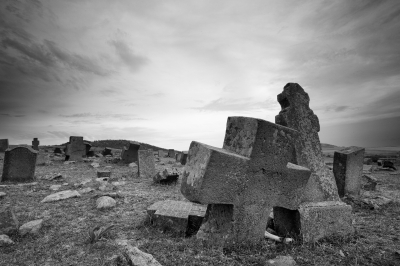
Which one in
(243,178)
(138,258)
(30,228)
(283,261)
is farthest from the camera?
(30,228)

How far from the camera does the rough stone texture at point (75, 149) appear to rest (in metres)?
16.2

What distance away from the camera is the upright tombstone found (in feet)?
12.6

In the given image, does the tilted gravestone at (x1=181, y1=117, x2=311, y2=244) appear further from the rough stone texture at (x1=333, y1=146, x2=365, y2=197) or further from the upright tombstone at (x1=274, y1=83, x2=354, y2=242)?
the rough stone texture at (x1=333, y1=146, x2=365, y2=197)

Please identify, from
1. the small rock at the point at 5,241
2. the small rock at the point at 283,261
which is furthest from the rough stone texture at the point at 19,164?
the small rock at the point at 283,261

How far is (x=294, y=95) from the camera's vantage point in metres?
4.53

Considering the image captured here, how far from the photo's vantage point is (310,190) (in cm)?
415

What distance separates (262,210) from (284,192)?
487 millimetres

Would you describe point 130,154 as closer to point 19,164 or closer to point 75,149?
point 75,149

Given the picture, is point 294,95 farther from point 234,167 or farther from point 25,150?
point 25,150

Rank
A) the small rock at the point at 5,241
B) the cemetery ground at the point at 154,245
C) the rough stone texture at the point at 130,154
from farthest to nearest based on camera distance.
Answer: the rough stone texture at the point at 130,154 → the small rock at the point at 5,241 → the cemetery ground at the point at 154,245

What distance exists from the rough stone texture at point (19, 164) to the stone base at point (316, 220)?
9860 millimetres

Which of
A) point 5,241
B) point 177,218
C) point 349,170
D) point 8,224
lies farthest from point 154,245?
point 349,170

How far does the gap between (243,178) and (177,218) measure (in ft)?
4.95

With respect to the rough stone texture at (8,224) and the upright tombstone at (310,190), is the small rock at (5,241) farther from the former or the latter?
the upright tombstone at (310,190)
